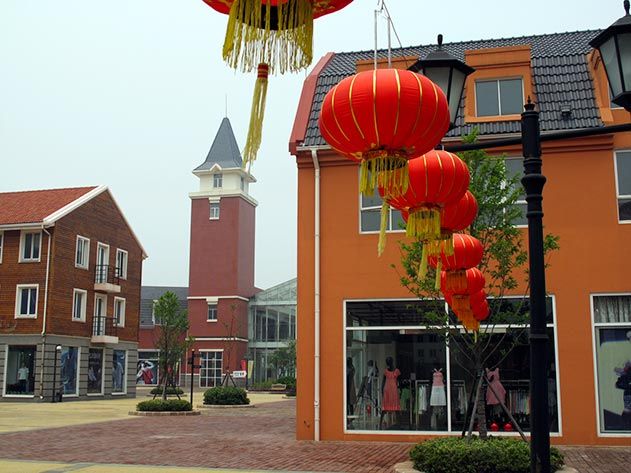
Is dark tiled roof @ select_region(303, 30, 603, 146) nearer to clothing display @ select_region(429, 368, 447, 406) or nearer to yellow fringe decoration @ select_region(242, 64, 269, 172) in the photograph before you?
clothing display @ select_region(429, 368, 447, 406)

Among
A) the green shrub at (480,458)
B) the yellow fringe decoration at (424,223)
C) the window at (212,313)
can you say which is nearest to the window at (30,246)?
the window at (212,313)

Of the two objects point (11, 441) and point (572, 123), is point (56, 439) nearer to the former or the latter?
point (11, 441)

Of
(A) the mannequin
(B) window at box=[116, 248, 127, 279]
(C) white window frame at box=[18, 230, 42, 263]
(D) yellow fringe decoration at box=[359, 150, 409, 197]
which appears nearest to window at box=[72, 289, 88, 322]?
(C) white window frame at box=[18, 230, 42, 263]

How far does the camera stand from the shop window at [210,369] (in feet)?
186

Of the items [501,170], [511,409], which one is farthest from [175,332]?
[501,170]

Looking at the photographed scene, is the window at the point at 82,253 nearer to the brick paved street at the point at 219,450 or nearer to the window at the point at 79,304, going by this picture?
the window at the point at 79,304

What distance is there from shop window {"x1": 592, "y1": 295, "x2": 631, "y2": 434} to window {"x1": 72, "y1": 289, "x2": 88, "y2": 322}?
93.3 feet

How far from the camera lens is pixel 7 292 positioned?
35.6 m

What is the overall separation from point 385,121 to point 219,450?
11002 mm

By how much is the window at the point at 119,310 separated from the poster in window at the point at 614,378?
31280mm

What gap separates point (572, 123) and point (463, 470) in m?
8.60

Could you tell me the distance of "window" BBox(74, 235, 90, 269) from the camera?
37469 millimetres

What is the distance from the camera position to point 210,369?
57.4 m

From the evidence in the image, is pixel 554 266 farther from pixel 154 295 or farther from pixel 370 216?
pixel 154 295
